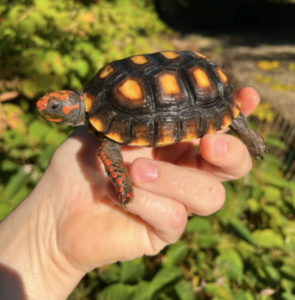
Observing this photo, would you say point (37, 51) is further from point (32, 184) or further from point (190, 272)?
point (190, 272)

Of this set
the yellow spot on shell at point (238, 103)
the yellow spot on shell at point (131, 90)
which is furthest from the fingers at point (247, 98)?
the yellow spot on shell at point (131, 90)

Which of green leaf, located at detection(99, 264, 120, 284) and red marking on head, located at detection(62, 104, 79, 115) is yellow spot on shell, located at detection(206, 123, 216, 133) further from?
green leaf, located at detection(99, 264, 120, 284)

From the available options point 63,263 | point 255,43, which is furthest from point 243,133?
point 255,43

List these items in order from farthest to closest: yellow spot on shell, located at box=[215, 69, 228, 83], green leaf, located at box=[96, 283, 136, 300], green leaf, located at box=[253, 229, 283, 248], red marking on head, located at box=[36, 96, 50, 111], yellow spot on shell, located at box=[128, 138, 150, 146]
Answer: green leaf, located at box=[253, 229, 283, 248] → yellow spot on shell, located at box=[215, 69, 228, 83] → yellow spot on shell, located at box=[128, 138, 150, 146] → red marking on head, located at box=[36, 96, 50, 111] → green leaf, located at box=[96, 283, 136, 300]

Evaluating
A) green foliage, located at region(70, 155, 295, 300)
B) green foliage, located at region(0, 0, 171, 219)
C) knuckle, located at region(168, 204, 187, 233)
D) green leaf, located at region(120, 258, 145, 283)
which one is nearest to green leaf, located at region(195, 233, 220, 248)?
green foliage, located at region(70, 155, 295, 300)

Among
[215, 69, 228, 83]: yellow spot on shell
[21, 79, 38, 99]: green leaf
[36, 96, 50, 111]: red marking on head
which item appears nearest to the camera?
[36, 96, 50, 111]: red marking on head

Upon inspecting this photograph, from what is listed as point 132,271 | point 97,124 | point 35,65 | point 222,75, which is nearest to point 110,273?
point 132,271

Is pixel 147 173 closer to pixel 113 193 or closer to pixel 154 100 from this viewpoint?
pixel 113 193
